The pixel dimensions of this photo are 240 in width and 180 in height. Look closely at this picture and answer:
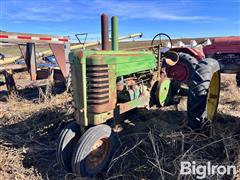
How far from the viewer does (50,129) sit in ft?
16.7

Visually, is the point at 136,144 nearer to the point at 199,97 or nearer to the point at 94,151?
the point at 94,151

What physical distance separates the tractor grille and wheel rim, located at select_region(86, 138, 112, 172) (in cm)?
46

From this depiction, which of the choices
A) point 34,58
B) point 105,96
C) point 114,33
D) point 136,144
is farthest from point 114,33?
point 34,58

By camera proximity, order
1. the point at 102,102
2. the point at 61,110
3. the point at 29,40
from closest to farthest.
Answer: the point at 102,102
the point at 61,110
the point at 29,40

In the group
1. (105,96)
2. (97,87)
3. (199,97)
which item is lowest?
(199,97)

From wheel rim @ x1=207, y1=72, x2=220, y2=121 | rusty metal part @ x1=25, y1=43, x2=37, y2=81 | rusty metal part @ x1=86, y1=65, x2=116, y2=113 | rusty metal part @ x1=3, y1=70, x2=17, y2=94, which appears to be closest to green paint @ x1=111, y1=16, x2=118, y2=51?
rusty metal part @ x1=86, y1=65, x2=116, y2=113

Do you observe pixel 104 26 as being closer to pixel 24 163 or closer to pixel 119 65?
pixel 119 65

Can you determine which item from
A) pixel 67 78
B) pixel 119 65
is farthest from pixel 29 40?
pixel 119 65

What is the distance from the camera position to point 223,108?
6.12 meters

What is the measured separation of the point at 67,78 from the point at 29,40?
1261 millimetres

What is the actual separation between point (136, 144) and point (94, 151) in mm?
543

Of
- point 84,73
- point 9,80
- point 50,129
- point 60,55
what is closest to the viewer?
point 84,73

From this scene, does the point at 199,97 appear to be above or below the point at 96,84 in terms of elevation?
below

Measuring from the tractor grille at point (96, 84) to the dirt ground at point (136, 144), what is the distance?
2.31 ft
